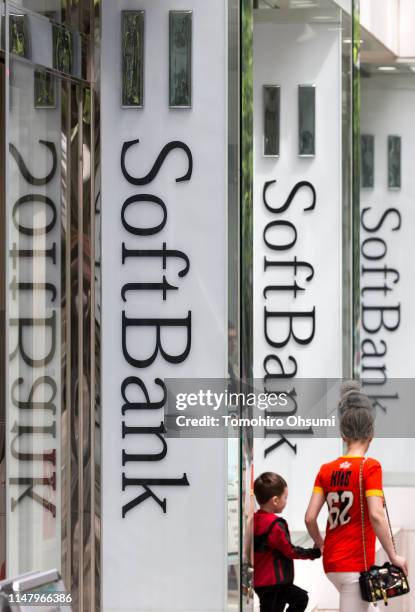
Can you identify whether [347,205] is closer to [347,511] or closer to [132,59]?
[132,59]

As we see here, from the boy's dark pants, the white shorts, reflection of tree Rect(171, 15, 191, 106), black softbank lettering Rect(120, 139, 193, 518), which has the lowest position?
the boy's dark pants

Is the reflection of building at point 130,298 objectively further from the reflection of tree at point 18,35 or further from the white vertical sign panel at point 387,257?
the white vertical sign panel at point 387,257

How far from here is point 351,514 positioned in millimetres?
5215

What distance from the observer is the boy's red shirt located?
5.52 meters

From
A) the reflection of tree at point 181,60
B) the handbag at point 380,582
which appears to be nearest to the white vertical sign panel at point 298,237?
the reflection of tree at point 181,60

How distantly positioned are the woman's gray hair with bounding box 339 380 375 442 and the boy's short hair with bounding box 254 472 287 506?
0.37m

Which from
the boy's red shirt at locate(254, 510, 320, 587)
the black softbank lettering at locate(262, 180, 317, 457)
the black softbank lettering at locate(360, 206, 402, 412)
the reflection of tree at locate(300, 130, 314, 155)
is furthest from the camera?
the black softbank lettering at locate(360, 206, 402, 412)

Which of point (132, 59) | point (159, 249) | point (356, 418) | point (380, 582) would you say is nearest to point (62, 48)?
point (132, 59)

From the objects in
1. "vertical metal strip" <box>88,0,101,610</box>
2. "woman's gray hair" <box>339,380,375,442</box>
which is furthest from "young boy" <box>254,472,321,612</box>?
"vertical metal strip" <box>88,0,101,610</box>

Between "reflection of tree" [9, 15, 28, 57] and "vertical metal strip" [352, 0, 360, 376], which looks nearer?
"reflection of tree" [9, 15, 28, 57]

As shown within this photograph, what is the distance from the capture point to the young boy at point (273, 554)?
552cm

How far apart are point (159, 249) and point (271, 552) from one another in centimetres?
130

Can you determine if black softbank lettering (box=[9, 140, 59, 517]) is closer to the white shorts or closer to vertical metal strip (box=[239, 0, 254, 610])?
vertical metal strip (box=[239, 0, 254, 610])

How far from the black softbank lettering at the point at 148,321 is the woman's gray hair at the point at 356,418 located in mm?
671
